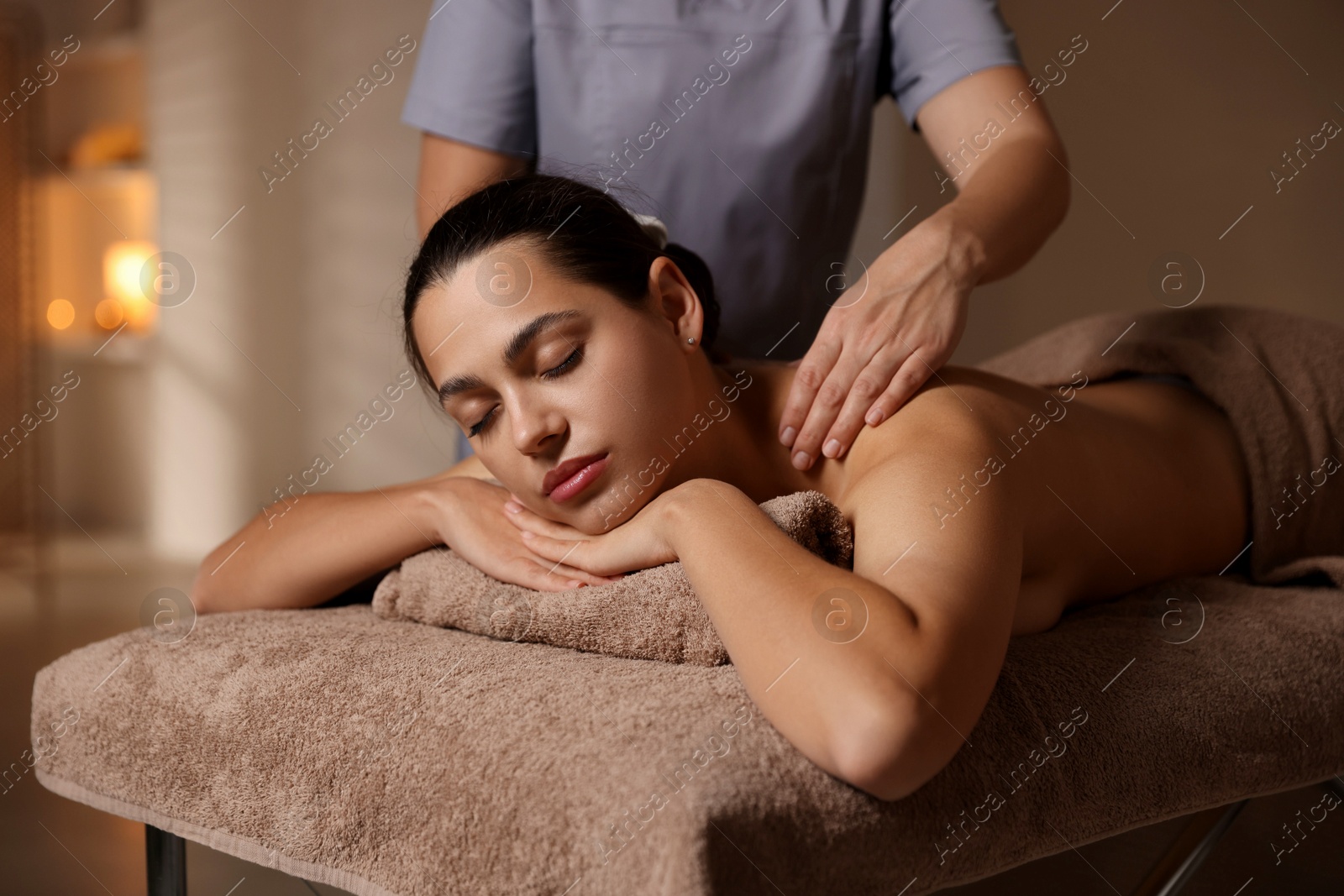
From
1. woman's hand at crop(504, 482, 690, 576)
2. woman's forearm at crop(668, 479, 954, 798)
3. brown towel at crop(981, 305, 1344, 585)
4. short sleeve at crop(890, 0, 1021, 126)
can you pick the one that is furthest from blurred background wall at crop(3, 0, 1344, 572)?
woman's forearm at crop(668, 479, 954, 798)

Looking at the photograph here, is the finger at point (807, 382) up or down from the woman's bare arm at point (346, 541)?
down

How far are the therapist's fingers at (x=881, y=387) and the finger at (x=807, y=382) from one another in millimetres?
33

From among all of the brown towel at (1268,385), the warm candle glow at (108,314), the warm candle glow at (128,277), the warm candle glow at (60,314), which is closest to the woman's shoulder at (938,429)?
the brown towel at (1268,385)

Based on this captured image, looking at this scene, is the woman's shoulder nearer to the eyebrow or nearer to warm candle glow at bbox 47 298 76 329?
the eyebrow

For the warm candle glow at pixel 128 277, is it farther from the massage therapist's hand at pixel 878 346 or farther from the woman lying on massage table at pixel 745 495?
the massage therapist's hand at pixel 878 346

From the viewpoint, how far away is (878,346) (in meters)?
0.97

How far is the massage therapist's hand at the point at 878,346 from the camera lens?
965mm

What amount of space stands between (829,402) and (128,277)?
4135 millimetres

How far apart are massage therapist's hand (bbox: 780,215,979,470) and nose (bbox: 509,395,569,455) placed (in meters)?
0.24

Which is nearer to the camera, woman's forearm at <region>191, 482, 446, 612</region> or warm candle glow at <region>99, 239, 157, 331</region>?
woman's forearm at <region>191, 482, 446, 612</region>

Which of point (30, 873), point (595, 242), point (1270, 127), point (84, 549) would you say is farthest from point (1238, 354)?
point (84, 549)

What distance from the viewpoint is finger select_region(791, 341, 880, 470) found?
97cm

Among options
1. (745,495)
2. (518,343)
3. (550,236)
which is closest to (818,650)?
(745,495)

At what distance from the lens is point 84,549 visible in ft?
13.3
